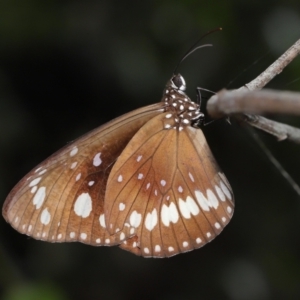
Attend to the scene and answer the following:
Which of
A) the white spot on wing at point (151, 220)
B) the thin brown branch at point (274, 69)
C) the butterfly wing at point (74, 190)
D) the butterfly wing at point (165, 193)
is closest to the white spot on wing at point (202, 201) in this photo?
the butterfly wing at point (165, 193)

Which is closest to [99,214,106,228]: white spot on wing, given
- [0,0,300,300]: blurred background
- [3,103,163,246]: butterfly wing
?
[3,103,163,246]: butterfly wing

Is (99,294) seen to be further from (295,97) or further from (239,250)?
(295,97)

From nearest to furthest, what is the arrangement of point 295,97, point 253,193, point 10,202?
point 295,97, point 10,202, point 253,193

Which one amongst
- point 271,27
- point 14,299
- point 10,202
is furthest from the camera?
point 271,27

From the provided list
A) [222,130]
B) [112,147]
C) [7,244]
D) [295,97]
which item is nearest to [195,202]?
[112,147]

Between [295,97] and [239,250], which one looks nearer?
[295,97]

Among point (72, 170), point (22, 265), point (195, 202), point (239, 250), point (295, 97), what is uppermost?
point (295, 97)

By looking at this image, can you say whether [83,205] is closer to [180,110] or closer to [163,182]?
[163,182]

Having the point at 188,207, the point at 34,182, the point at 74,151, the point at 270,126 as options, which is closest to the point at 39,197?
the point at 34,182

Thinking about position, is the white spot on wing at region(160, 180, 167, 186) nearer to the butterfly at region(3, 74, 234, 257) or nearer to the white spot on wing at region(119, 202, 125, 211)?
the butterfly at region(3, 74, 234, 257)
